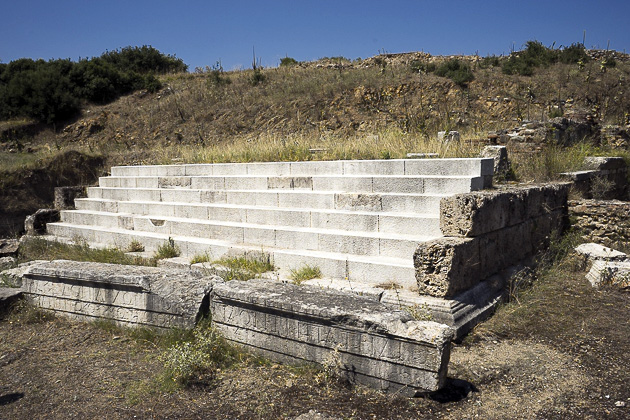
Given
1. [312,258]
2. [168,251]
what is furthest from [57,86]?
[312,258]

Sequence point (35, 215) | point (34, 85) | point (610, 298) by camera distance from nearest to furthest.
Result: point (610, 298) < point (35, 215) < point (34, 85)

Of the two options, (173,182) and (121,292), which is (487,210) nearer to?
(121,292)

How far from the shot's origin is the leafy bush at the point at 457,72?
1750 centimetres

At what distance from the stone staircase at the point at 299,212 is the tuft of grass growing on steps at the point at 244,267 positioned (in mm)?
153

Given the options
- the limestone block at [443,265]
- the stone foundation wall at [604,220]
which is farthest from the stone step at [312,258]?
the stone foundation wall at [604,220]

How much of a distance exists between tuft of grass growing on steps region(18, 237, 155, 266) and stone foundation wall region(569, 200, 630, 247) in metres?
6.46

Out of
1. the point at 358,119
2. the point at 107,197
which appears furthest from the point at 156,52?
the point at 107,197

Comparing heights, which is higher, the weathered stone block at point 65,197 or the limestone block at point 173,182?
the limestone block at point 173,182

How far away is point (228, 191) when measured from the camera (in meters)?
7.75

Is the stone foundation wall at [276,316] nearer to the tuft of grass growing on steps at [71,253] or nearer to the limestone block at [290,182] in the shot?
the tuft of grass growing on steps at [71,253]

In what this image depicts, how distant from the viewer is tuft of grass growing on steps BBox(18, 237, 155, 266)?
6.95 meters

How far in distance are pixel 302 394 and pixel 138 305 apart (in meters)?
2.07

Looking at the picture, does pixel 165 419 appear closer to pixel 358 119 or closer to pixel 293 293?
pixel 293 293

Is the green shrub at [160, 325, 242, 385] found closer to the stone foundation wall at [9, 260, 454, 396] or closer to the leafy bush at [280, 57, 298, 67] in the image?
the stone foundation wall at [9, 260, 454, 396]
